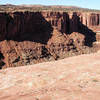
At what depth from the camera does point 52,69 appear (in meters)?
9.22

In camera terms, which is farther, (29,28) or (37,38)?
(29,28)

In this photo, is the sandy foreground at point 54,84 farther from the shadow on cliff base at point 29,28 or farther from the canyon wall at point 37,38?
the shadow on cliff base at point 29,28

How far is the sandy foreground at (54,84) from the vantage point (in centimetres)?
603

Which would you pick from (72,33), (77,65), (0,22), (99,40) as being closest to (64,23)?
(72,33)

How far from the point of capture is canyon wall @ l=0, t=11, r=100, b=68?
33.5m

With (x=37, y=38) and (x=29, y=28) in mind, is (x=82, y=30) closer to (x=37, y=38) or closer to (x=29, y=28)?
(x=37, y=38)

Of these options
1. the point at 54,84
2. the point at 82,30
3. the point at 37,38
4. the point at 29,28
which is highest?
the point at 54,84

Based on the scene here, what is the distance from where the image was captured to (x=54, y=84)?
726cm

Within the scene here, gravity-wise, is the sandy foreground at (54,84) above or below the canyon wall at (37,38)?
above

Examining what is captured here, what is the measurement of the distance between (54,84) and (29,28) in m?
34.9

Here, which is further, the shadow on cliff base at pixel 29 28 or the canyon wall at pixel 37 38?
the shadow on cliff base at pixel 29 28

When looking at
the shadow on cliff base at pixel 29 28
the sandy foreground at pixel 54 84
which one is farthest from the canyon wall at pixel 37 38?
the sandy foreground at pixel 54 84

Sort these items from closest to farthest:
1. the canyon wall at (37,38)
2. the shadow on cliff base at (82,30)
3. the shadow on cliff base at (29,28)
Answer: the canyon wall at (37,38) → the shadow on cliff base at (29,28) → the shadow on cliff base at (82,30)

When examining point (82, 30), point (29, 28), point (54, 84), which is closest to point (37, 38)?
point (29, 28)
